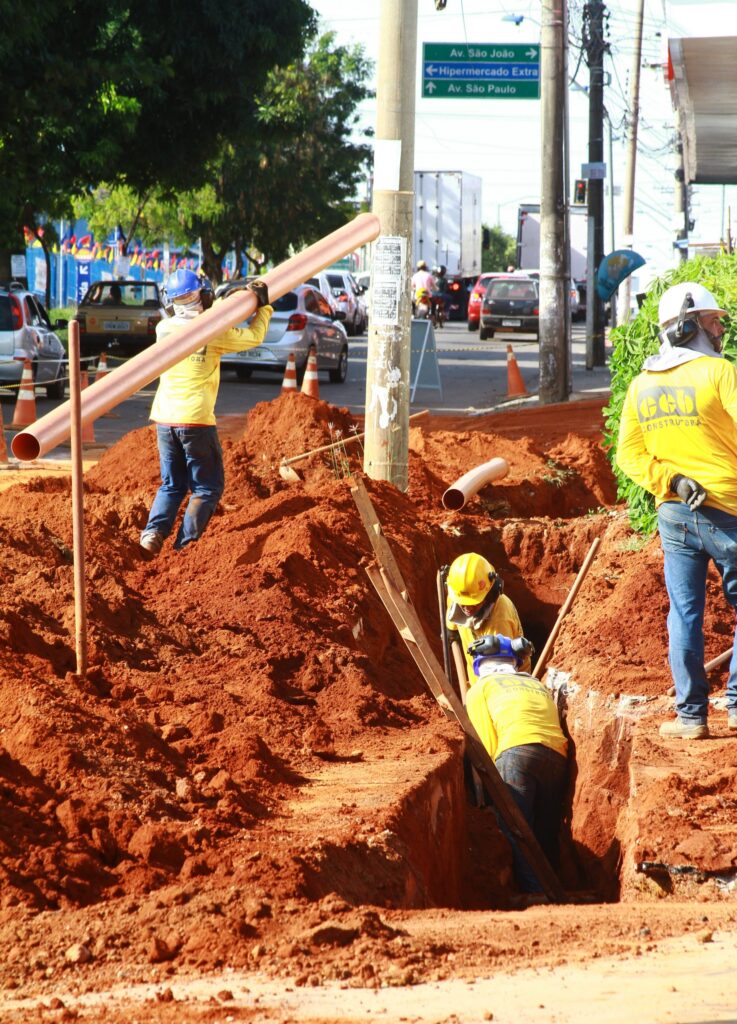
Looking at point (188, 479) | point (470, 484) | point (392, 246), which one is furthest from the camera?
point (470, 484)

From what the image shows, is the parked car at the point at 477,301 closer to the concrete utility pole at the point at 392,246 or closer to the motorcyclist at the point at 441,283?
the motorcyclist at the point at 441,283

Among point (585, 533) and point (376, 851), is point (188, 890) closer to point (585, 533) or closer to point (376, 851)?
point (376, 851)

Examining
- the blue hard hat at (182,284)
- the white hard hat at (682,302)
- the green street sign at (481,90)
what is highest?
the green street sign at (481,90)

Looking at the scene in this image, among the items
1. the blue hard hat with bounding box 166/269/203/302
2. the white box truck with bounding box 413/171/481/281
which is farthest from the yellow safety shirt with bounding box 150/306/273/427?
the white box truck with bounding box 413/171/481/281

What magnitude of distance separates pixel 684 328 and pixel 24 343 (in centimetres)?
1499

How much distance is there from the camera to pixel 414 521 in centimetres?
1058

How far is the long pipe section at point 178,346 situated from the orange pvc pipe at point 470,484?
263 centimetres

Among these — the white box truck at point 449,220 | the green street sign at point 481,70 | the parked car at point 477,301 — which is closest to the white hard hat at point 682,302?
the green street sign at point 481,70

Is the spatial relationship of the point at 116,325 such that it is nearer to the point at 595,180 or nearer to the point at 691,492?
the point at 595,180

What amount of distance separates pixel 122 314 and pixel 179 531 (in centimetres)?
1736

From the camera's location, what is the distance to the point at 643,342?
9609mm

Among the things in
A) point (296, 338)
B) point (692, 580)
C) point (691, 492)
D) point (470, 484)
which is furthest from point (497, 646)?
point (296, 338)

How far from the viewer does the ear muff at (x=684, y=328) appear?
655cm

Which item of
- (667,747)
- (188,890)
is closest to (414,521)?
(667,747)
